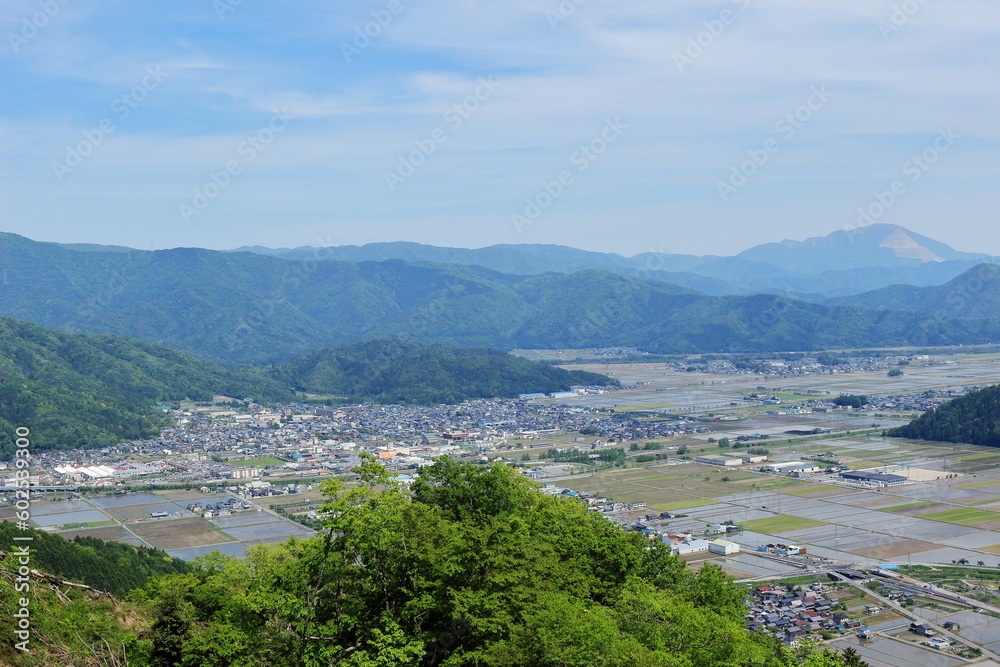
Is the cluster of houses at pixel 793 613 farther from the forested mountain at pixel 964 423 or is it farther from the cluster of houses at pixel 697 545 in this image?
the forested mountain at pixel 964 423

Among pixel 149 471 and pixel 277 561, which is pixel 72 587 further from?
pixel 149 471

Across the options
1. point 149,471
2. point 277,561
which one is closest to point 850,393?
point 149,471

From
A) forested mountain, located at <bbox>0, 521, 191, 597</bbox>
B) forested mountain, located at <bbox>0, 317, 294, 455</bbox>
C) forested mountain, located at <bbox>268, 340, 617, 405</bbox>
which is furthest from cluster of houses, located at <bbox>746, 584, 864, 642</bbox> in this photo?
forested mountain, located at <bbox>268, 340, 617, 405</bbox>

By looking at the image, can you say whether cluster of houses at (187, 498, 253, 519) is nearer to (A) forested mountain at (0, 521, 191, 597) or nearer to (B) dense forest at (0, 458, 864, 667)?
(A) forested mountain at (0, 521, 191, 597)

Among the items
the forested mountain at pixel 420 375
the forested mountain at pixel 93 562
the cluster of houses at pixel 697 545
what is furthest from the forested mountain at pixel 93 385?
the cluster of houses at pixel 697 545

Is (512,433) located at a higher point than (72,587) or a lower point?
lower
